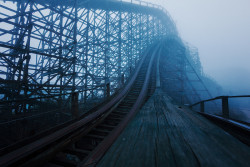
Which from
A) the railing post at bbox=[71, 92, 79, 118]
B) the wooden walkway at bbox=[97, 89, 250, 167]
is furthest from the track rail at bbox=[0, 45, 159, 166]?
the railing post at bbox=[71, 92, 79, 118]

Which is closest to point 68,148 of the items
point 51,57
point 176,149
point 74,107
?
point 74,107

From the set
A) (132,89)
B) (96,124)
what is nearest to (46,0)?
(132,89)

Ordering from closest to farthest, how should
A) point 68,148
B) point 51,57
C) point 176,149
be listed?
point 176,149
point 68,148
point 51,57

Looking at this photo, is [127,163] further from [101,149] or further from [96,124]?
[96,124]

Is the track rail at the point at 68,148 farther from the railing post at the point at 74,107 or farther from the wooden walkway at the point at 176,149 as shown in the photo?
the railing post at the point at 74,107

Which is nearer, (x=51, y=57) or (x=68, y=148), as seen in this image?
(x=68, y=148)

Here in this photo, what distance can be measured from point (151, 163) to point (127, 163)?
0.24 meters

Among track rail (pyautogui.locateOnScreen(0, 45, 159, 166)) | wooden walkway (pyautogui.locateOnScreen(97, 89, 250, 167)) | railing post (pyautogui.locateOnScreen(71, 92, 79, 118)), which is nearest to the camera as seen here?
wooden walkway (pyautogui.locateOnScreen(97, 89, 250, 167))

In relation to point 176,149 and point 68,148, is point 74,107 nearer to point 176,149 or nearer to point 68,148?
point 68,148

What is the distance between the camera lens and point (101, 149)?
60.1 inches

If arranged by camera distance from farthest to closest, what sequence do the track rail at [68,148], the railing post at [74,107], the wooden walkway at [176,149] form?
the railing post at [74,107] < the track rail at [68,148] < the wooden walkway at [176,149]

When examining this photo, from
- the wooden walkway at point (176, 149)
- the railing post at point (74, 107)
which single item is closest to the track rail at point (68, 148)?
the wooden walkway at point (176, 149)

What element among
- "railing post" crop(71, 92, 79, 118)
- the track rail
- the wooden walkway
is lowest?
the track rail

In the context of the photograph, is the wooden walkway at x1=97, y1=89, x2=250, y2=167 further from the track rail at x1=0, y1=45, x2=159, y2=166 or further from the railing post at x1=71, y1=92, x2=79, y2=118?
the railing post at x1=71, y1=92, x2=79, y2=118
